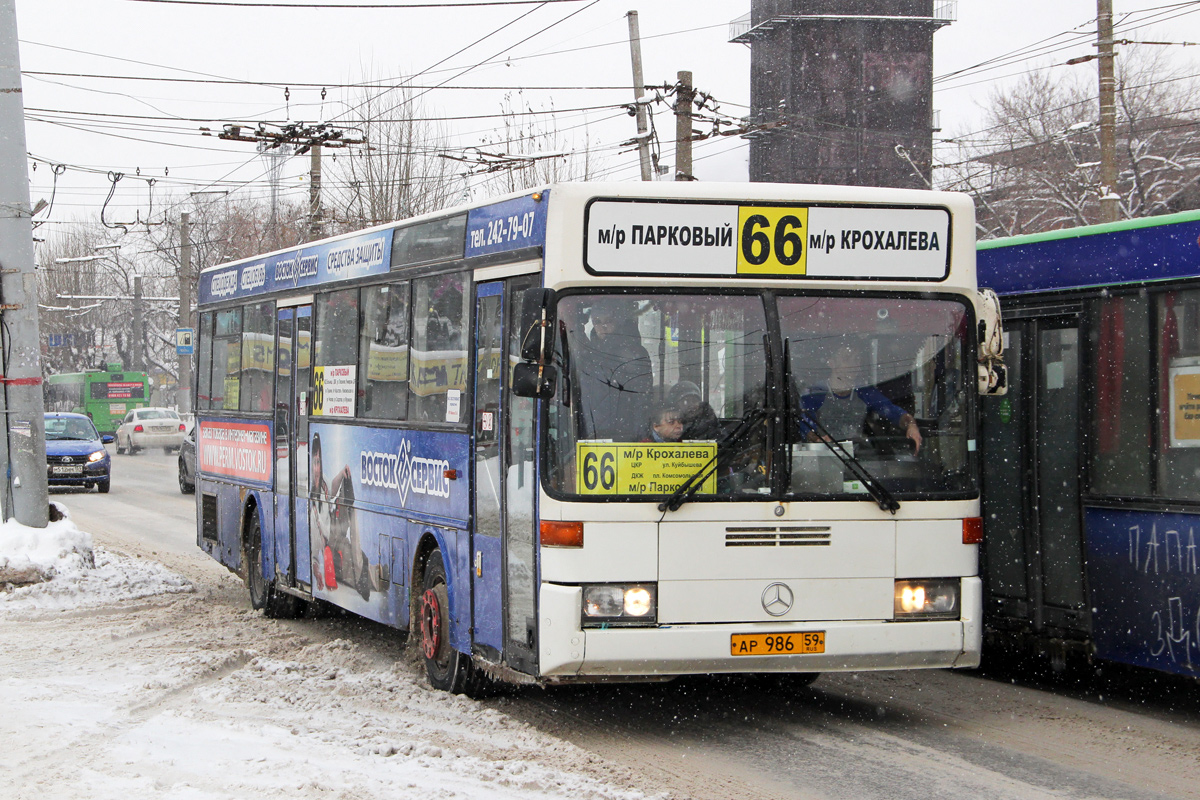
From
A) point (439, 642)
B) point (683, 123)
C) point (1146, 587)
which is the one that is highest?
point (683, 123)

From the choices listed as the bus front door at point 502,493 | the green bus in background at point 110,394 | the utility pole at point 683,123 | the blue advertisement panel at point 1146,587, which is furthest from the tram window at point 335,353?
the green bus in background at point 110,394

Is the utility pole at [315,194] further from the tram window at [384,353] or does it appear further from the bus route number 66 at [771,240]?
the bus route number 66 at [771,240]

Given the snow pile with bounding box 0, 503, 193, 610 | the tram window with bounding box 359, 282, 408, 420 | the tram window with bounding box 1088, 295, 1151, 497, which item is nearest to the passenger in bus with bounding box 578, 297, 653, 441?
the tram window with bounding box 359, 282, 408, 420

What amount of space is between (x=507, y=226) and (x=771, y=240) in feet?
4.94

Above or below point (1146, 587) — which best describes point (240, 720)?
below

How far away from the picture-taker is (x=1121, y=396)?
8312 mm

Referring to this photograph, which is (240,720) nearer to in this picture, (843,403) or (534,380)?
(534,380)

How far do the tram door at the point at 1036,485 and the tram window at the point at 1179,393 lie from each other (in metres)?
0.64

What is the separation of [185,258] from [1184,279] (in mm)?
44569

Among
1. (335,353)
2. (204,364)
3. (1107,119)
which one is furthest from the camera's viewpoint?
(1107,119)

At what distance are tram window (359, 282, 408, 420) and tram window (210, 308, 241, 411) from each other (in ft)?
11.7

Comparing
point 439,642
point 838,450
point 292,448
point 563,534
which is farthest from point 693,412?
point 292,448

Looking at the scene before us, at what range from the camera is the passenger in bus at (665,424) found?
7191 mm

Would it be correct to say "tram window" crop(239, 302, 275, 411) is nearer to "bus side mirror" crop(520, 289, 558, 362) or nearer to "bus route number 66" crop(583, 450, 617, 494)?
"bus side mirror" crop(520, 289, 558, 362)
